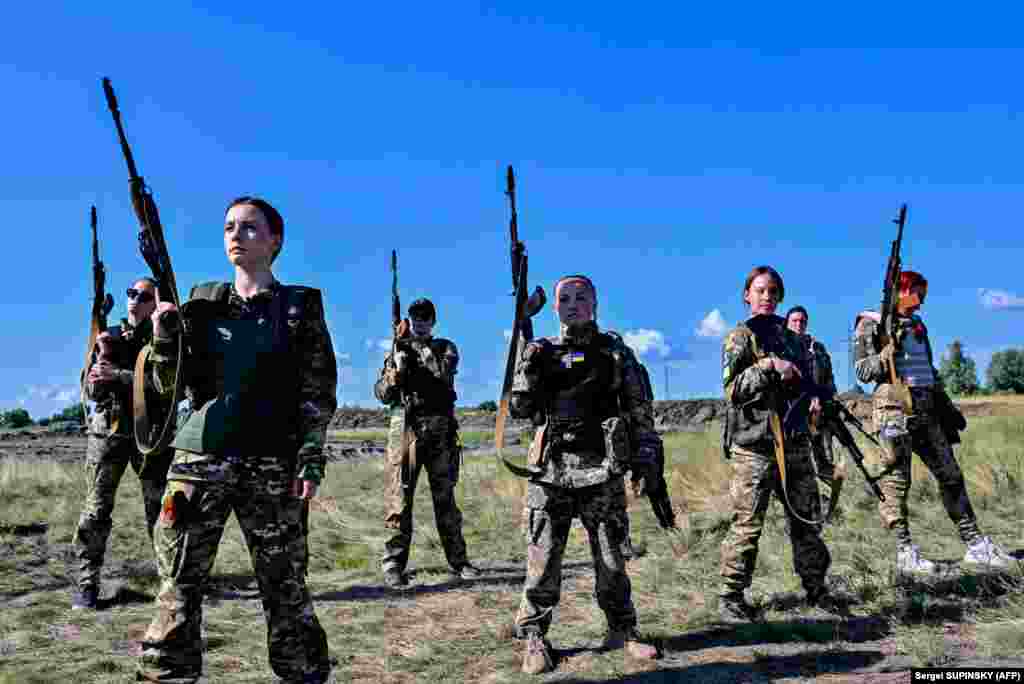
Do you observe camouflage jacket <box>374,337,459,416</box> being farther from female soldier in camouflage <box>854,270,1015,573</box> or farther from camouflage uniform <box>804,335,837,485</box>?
female soldier in camouflage <box>854,270,1015,573</box>

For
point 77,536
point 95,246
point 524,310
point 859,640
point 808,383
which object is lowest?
point 859,640

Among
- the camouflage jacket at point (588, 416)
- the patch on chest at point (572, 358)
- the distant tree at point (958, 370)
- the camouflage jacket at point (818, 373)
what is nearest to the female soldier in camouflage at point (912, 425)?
the camouflage jacket at point (818, 373)

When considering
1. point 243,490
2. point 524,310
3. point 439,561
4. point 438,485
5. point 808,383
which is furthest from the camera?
point 439,561

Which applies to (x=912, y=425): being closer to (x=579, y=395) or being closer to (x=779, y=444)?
(x=779, y=444)

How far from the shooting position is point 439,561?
8.94 m

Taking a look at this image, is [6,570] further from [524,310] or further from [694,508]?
[694,508]

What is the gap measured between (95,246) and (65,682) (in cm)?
380

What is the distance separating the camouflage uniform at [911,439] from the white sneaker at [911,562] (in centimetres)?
10

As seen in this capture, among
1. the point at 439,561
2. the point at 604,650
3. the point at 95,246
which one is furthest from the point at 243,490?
the point at 439,561

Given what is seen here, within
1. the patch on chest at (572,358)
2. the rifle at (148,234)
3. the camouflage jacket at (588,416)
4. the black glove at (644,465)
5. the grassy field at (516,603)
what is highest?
the rifle at (148,234)

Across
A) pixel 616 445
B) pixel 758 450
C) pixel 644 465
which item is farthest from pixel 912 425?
pixel 616 445

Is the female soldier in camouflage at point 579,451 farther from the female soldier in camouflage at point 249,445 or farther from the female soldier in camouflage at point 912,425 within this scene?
the female soldier in camouflage at point 912,425

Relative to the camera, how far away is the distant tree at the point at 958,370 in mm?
65406

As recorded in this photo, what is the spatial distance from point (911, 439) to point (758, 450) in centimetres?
244
